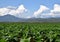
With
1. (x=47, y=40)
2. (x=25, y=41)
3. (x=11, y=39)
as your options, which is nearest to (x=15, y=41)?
(x=11, y=39)

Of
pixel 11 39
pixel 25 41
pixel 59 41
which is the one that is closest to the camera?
pixel 25 41

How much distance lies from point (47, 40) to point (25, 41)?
356cm

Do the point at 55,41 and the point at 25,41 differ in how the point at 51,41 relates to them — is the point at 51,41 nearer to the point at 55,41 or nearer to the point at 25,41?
the point at 55,41

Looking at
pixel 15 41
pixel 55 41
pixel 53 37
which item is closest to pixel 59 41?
pixel 55 41

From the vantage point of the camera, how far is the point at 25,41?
5172mm

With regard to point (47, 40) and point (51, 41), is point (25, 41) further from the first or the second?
point (47, 40)

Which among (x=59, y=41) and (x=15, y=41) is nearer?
(x=59, y=41)

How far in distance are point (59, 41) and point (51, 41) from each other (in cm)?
52

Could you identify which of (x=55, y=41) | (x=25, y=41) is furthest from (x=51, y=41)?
(x=25, y=41)

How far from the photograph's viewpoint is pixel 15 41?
27.0 ft

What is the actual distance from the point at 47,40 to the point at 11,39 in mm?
1574

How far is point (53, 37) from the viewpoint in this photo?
8352 mm

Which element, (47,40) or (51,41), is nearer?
(51,41)

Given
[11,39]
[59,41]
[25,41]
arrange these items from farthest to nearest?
[11,39]
[59,41]
[25,41]
